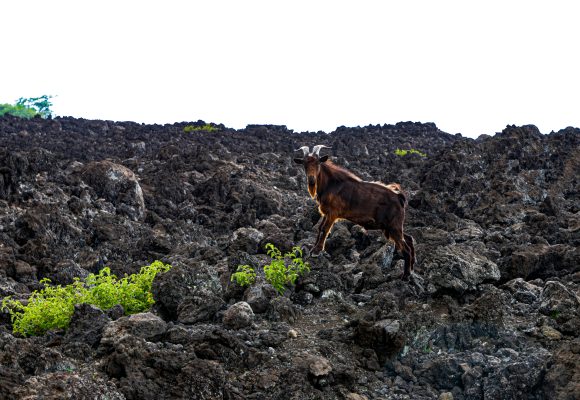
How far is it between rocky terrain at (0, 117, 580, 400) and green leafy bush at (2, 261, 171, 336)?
1.02 feet

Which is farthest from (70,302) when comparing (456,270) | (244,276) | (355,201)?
(456,270)

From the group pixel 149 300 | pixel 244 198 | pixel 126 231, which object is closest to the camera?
pixel 149 300

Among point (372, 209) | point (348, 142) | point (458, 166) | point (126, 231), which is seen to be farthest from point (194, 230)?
point (348, 142)

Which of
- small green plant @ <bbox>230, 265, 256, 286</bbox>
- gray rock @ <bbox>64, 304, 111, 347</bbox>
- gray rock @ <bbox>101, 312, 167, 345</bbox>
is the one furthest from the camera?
small green plant @ <bbox>230, 265, 256, 286</bbox>

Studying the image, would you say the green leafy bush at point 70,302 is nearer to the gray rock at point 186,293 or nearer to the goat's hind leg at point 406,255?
the gray rock at point 186,293

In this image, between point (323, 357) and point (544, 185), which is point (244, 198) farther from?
point (323, 357)

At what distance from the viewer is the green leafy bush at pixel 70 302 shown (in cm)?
911

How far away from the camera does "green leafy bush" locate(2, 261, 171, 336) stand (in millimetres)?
9109

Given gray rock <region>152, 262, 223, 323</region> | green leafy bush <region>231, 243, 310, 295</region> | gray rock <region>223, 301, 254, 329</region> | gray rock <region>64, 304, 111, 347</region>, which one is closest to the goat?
green leafy bush <region>231, 243, 310, 295</region>

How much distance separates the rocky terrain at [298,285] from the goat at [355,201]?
1.83ft

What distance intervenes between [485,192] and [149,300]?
13.3 meters

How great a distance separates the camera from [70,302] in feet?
31.0

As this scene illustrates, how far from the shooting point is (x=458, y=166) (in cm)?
2280

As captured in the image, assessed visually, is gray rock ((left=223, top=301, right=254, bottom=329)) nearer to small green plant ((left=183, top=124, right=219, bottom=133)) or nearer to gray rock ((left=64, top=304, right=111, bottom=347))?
gray rock ((left=64, top=304, right=111, bottom=347))
